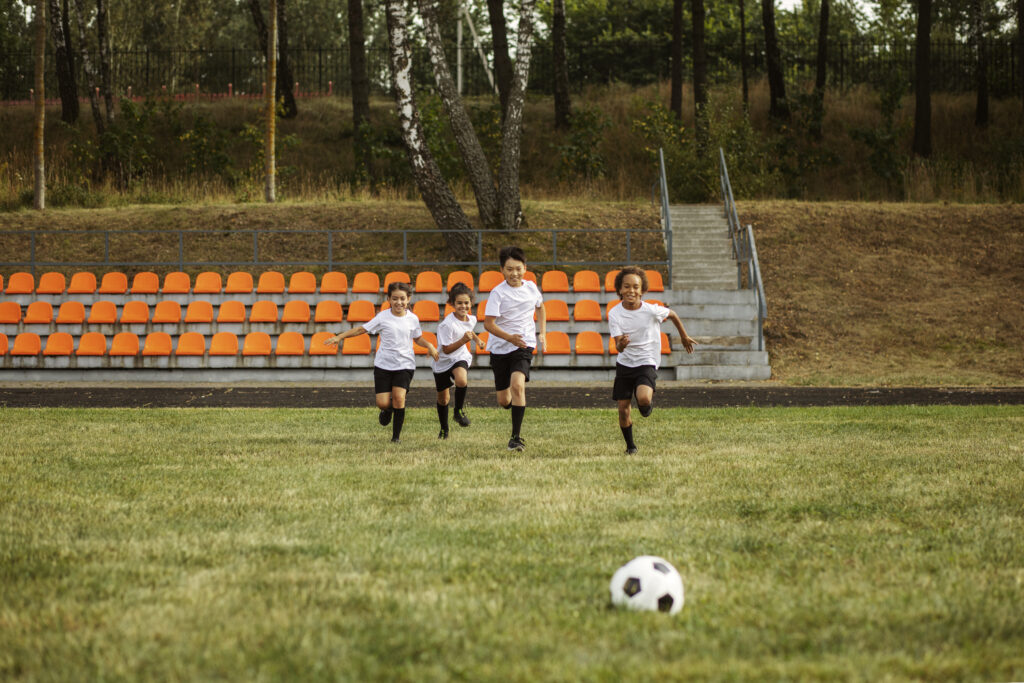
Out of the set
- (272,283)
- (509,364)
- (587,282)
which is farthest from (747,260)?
(509,364)

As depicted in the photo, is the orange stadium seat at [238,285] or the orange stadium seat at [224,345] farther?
the orange stadium seat at [238,285]

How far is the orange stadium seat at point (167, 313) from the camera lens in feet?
63.3

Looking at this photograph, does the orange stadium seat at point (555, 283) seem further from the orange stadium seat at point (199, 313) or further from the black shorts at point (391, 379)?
the black shorts at point (391, 379)

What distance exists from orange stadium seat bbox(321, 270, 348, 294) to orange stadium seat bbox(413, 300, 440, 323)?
2.02 metres

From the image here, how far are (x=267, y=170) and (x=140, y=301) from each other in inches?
317

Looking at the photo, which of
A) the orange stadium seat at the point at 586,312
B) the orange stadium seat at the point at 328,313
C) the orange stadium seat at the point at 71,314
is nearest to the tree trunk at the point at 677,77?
the orange stadium seat at the point at 586,312

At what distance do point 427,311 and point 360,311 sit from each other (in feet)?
4.24

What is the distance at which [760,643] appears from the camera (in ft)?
11.8

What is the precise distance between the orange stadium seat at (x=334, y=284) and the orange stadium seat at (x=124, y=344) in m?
3.74

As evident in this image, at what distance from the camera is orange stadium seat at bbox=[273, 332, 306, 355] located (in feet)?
60.0

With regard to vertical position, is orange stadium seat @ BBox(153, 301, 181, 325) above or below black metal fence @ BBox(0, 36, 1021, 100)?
below

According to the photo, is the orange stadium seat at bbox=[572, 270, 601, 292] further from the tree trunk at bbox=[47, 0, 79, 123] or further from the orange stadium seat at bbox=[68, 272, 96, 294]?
the tree trunk at bbox=[47, 0, 79, 123]

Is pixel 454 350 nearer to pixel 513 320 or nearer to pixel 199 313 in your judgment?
pixel 513 320

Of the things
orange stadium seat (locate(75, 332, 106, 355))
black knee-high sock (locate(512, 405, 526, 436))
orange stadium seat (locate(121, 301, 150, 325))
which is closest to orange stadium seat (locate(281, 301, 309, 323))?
orange stadium seat (locate(121, 301, 150, 325))
